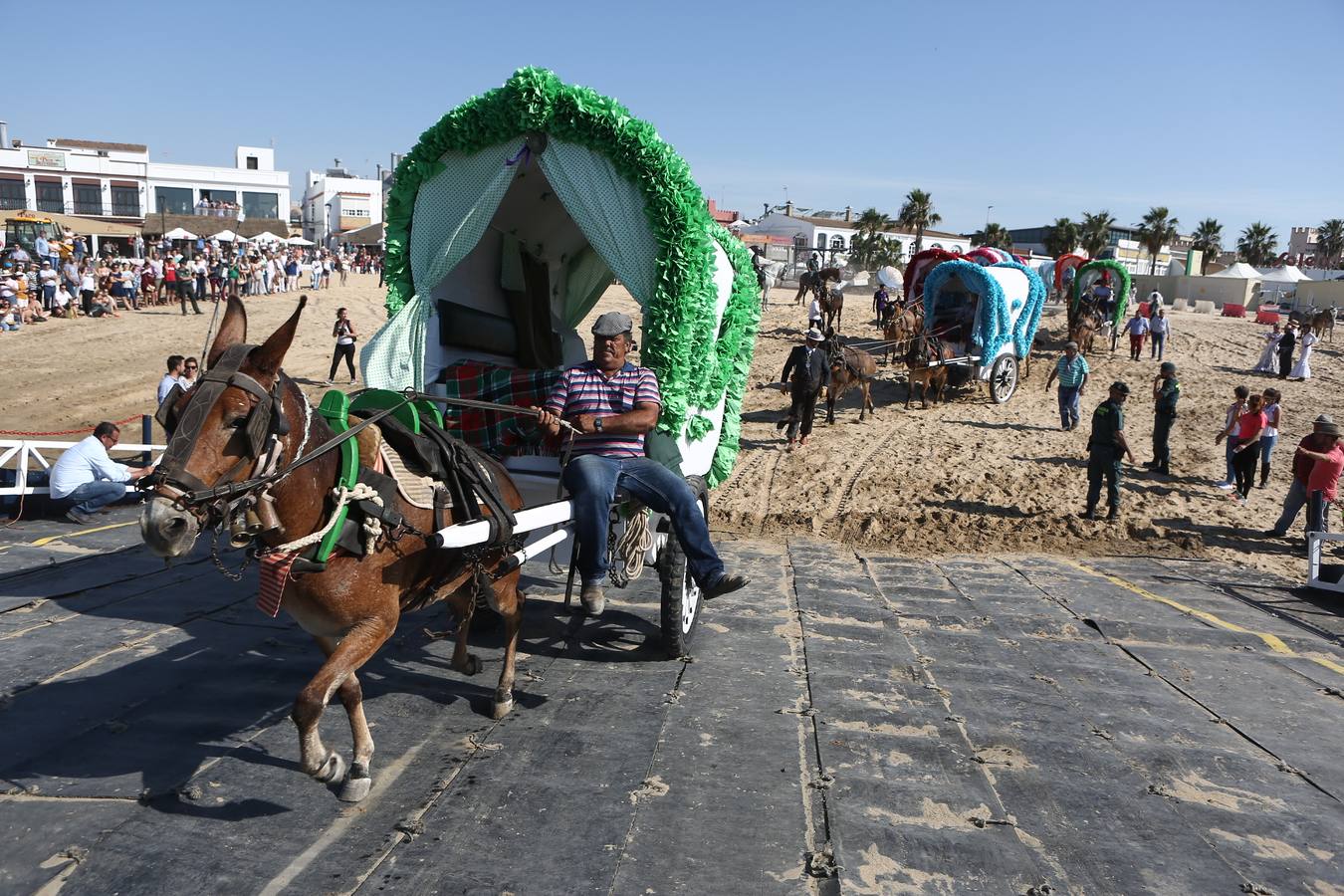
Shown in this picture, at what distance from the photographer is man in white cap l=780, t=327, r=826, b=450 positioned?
1467cm

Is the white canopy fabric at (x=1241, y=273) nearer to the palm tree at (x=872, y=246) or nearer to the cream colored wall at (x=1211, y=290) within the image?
the cream colored wall at (x=1211, y=290)

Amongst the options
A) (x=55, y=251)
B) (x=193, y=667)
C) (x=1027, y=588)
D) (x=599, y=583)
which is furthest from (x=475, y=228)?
(x=55, y=251)

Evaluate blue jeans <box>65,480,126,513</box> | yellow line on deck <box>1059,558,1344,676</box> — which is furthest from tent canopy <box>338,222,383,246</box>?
yellow line on deck <box>1059,558,1344,676</box>

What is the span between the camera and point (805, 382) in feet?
48.0

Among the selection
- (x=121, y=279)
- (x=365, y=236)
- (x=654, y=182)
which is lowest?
(x=654, y=182)

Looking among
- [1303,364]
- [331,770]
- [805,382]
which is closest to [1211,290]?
[1303,364]

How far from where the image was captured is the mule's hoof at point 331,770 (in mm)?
3799

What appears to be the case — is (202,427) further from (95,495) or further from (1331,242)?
(1331,242)

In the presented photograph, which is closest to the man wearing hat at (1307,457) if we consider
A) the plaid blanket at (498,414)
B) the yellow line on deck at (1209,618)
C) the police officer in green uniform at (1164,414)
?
the police officer in green uniform at (1164,414)

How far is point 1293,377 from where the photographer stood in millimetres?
21438

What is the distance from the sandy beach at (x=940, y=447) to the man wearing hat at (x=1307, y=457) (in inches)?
19.8

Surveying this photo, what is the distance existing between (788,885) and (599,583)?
2.22 metres

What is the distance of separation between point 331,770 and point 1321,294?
171ft

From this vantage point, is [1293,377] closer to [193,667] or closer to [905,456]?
[905,456]
